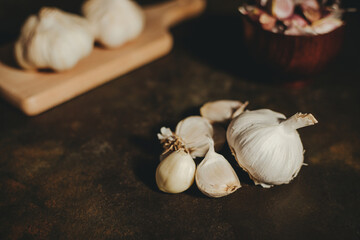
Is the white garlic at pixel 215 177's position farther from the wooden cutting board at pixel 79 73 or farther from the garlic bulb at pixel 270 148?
the wooden cutting board at pixel 79 73

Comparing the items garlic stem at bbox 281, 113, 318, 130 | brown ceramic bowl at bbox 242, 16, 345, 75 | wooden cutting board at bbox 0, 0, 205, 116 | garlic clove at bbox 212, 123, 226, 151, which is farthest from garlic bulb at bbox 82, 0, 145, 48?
garlic stem at bbox 281, 113, 318, 130

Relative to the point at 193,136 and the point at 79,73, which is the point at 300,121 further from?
the point at 79,73

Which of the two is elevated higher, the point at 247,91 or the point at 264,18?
the point at 264,18

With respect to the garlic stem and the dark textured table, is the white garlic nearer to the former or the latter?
the dark textured table

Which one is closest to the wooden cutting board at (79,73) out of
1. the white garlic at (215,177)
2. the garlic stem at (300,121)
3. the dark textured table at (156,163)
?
the dark textured table at (156,163)

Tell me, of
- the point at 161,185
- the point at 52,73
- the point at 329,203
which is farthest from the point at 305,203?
the point at 52,73

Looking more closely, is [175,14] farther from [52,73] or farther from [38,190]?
[38,190]
